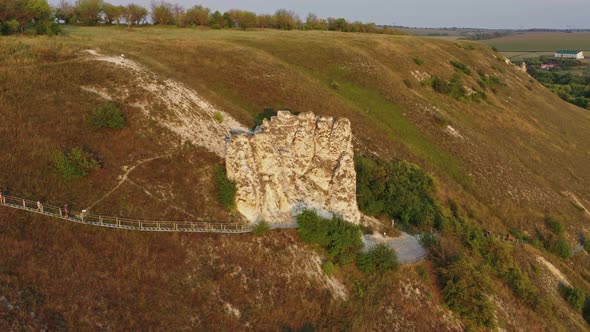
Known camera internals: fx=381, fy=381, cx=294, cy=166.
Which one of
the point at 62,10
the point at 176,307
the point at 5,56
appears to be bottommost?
the point at 176,307

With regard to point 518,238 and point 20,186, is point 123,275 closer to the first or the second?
point 20,186

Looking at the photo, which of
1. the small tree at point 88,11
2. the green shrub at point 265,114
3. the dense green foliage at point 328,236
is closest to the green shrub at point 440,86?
the green shrub at point 265,114

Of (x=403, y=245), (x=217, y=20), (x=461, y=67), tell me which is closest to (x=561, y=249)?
(x=403, y=245)

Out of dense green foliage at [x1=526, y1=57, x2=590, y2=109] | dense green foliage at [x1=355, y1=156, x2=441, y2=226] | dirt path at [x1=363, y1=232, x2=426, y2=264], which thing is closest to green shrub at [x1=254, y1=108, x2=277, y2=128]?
dense green foliage at [x1=355, y1=156, x2=441, y2=226]

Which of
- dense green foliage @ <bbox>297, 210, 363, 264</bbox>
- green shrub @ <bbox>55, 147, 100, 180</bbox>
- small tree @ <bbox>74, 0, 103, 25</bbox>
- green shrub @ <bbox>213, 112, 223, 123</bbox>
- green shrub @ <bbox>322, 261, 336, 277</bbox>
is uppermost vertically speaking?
small tree @ <bbox>74, 0, 103, 25</bbox>

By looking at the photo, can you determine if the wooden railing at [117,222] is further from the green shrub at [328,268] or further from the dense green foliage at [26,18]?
the dense green foliage at [26,18]

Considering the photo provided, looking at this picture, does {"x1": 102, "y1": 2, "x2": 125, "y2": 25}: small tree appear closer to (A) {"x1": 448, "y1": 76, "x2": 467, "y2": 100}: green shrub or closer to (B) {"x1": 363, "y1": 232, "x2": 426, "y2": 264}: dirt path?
(A) {"x1": 448, "y1": 76, "x2": 467, "y2": 100}: green shrub

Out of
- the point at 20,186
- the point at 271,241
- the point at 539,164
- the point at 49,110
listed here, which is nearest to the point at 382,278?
the point at 271,241

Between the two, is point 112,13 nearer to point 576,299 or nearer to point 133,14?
point 133,14
